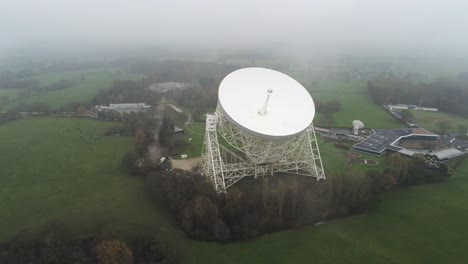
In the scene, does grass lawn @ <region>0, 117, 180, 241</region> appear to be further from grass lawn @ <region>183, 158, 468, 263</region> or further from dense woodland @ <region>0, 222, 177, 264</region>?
grass lawn @ <region>183, 158, 468, 263</region>

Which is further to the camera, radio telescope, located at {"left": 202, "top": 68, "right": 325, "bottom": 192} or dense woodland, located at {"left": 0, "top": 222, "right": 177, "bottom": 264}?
radio telescope, located at {"left": 202, "top": 68, "right": 325, "bottom": 192}

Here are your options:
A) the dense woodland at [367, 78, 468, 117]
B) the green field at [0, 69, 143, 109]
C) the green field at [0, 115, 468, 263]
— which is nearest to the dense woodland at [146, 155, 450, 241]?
the green field at [0, 115, 468, 263]

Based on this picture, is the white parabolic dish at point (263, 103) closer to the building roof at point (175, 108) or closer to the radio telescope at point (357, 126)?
the radio telescope at point (357, 126)

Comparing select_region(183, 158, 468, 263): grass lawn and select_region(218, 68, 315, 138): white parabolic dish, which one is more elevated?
select_region(218, 68, 315, 138): white parabolic dish

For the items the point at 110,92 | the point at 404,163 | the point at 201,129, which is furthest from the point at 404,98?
the point at 110,92

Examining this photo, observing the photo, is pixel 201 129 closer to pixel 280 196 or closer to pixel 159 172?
pixel 159 172

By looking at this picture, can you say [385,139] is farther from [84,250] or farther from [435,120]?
[84,250]

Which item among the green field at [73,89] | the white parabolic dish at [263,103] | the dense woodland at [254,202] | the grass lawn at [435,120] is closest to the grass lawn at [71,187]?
the dense woodland at [254,202]
